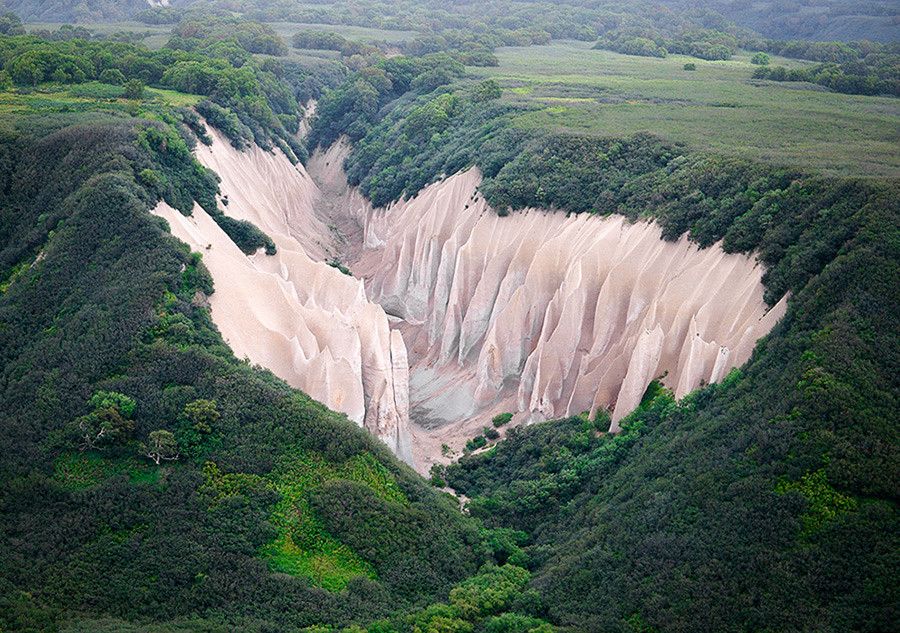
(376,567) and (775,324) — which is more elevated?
(775,324)

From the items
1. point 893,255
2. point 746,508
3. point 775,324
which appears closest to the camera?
point 746,508

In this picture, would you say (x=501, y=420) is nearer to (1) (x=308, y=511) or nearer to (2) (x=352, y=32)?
(1) (x=308, y=511)

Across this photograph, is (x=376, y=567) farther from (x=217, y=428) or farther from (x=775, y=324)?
(x=775, y=324)

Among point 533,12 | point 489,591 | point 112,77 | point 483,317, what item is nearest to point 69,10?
point 533,12

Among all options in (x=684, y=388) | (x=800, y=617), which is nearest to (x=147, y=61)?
(x=684, y=388)

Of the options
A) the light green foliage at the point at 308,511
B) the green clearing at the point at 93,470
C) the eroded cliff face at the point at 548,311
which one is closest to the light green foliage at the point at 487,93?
the eroded cliff face at the point at 548,311

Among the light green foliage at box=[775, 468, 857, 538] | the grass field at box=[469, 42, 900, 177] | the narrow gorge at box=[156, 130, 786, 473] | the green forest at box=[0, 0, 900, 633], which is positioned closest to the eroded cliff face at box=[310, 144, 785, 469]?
the narrow gorge at box=[156, 130, 786, 473]

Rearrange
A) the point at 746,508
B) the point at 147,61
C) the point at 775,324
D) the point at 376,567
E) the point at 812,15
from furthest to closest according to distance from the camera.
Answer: the point at 812,15 → the point at 147,61 → the point at 775,324 → the point at 376,567 → the point at 746,508

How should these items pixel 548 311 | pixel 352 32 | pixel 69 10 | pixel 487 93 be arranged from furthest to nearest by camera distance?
pixel 69 10 < pixel 352 32 < pixel 487 93 < pixel 548 311
